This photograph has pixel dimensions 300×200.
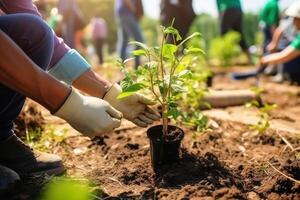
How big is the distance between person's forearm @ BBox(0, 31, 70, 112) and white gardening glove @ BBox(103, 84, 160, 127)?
46 cm

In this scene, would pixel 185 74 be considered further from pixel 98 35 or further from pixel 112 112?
pixel 98 35

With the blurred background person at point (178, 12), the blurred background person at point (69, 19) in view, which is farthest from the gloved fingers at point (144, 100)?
the blurred background person at point (69, 19)

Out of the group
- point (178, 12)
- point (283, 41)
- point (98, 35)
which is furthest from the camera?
point (98, 35)

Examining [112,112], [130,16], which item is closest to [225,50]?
[130,16]

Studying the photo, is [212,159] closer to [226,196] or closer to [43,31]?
[226,196]

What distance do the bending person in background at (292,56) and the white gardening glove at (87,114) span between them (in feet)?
7.59

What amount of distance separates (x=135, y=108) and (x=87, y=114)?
16.0 inches

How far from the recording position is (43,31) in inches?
66.9

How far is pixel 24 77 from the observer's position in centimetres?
140

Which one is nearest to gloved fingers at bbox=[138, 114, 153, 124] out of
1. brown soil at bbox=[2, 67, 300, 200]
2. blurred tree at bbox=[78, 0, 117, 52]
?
brown soil at bbox=[2, 67, 300, 200]

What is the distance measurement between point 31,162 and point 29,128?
751mm

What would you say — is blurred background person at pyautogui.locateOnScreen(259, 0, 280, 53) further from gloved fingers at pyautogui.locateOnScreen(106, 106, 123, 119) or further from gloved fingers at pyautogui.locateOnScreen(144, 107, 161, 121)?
gloved fingers at pyautogui.locateOnScreen(106, 106, 123, 119)

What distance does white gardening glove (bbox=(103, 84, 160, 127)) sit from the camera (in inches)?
75.0

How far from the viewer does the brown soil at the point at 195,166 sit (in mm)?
1617
